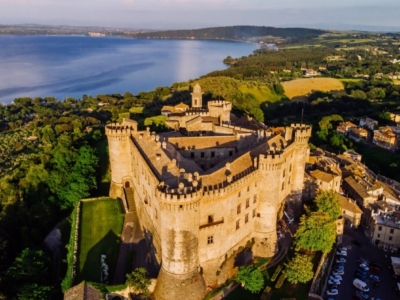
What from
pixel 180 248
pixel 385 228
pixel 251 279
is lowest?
pixel 385 228

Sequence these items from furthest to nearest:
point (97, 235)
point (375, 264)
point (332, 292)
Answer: point (375, 264), point (97, 235), point (332, 292)

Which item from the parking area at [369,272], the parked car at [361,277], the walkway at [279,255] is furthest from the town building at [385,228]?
the walkway at [279,255]

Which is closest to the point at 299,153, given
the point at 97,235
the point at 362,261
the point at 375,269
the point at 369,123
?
the point at 362,261

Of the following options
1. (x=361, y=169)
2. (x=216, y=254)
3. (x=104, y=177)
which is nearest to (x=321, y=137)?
(x=361, y=169)

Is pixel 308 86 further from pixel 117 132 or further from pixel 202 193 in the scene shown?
pixel 202 193

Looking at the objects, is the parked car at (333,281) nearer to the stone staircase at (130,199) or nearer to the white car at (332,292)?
the white car at (332,292)

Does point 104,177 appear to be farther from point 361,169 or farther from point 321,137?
point 321,137
